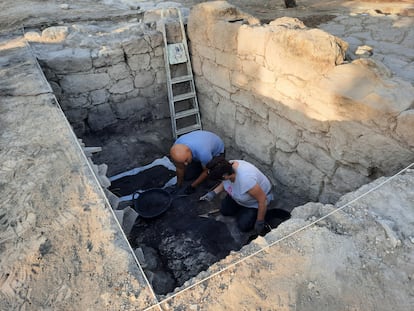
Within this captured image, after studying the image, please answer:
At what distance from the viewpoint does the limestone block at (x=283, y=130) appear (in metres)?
3.69

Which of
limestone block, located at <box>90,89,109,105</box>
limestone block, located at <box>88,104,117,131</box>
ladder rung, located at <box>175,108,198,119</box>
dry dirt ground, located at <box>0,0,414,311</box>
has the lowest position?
ladder rung, located at <box>175,108,198,119</box>

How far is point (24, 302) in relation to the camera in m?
1.65

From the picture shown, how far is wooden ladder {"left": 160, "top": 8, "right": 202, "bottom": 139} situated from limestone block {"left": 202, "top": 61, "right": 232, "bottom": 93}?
1.25 ft

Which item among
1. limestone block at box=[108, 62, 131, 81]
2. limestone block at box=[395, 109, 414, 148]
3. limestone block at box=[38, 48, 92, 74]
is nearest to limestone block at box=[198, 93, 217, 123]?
limestone block at box=[108, 62, 131, 81]

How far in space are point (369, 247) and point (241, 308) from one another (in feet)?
2.93

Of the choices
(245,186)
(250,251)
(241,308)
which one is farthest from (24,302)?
(245,186)

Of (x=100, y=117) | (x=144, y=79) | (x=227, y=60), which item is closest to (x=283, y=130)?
(x=227, y=60)

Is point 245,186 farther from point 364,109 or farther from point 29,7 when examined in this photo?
point 29,7

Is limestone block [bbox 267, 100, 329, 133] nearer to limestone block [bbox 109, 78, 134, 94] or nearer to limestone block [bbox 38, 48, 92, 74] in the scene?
limestone block [bbox 109, 78, 134, 94]

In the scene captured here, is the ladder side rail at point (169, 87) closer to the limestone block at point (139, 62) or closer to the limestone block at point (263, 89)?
the limestone block at point (139, 62)

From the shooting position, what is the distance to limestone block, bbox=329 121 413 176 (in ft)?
8.98

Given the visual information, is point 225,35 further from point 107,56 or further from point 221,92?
point 107,56

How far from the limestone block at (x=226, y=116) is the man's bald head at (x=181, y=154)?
920 millimetres

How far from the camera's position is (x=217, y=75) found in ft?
15.3
